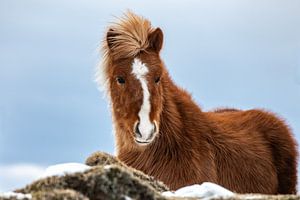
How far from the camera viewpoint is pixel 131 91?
358 inches

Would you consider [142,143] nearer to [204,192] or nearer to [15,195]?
[204,192]

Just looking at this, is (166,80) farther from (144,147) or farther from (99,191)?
(99,191)

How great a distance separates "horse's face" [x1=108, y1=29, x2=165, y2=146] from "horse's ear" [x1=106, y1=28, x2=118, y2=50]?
0.39 meters

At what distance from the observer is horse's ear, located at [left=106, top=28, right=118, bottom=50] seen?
32.6 ft

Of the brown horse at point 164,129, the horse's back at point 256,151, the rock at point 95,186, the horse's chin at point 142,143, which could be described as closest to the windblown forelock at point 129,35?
the brown horse at point 164,129

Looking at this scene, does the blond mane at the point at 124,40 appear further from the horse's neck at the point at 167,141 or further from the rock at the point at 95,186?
the rock at the point at 95,186

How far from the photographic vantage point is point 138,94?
9.04m

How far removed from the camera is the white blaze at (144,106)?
8992 mm

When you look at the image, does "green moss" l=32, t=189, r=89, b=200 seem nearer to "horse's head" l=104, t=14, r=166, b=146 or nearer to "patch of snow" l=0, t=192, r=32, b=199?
"patch of snow" l=0, t=192, r=32, b=199

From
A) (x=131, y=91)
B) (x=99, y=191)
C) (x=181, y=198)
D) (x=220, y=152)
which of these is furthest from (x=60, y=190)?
(x=220, y=152)

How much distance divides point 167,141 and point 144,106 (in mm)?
1077

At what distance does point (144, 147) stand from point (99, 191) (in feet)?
18.6

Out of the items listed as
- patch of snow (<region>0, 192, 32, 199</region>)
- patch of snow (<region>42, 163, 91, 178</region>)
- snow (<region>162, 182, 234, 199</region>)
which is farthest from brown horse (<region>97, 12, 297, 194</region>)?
patch of snow (<region>0, 192, 32, 199</region>)

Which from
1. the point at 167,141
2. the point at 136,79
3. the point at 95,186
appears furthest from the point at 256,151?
the point at 95,186
